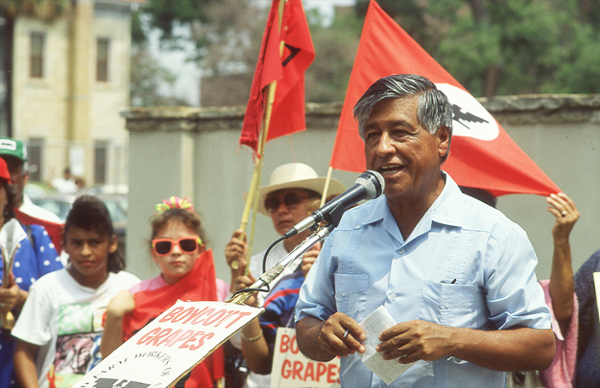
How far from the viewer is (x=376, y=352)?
205 cm

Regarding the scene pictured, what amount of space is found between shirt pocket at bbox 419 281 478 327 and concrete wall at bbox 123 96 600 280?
122 inches

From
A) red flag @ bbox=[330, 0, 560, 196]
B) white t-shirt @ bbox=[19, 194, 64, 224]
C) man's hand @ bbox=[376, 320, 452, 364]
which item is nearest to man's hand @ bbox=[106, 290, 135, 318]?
red flag @ bbox=[330, 0, 560, 196]

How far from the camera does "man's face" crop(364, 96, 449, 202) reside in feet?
7.48

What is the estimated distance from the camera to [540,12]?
83.9 ft

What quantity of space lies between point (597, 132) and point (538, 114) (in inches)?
17.7

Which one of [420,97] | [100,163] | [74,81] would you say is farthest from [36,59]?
[420,97]

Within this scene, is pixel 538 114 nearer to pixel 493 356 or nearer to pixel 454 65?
pixel 493 356

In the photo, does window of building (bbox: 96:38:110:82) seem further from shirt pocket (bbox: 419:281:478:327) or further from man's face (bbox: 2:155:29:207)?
shirt pocket (bbox: 419:281:478:327)

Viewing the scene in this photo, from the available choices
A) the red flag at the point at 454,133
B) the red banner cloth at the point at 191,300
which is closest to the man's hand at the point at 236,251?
the red banner cloth at the point at 191,300

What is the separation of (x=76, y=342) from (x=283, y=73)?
1.99 m

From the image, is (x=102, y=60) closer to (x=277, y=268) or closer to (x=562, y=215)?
(x=562, y=215)

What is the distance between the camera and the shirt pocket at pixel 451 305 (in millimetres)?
2160

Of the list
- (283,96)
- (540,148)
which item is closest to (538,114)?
(540,148)

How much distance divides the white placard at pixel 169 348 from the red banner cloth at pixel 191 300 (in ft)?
4.82
